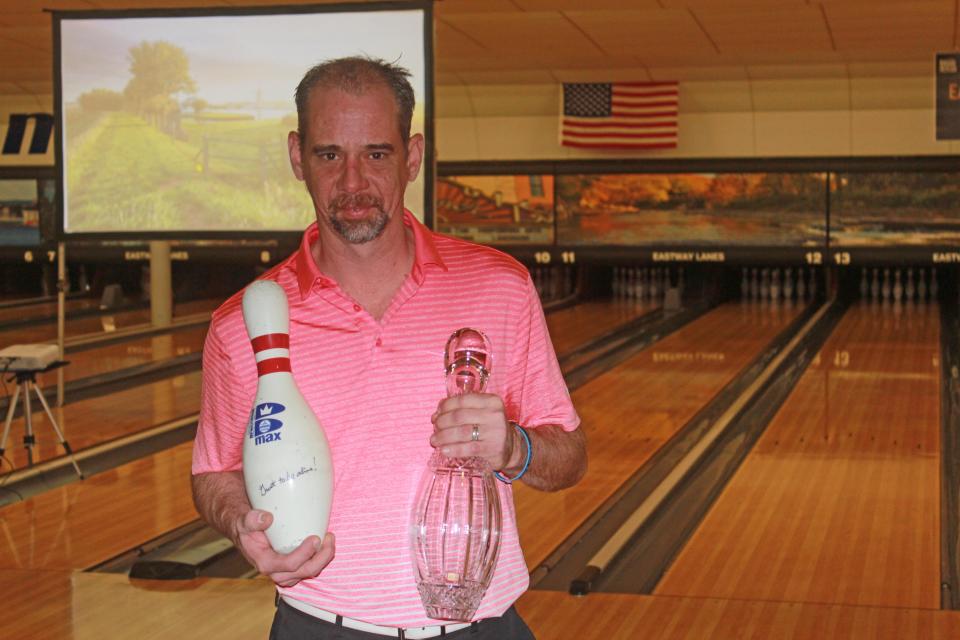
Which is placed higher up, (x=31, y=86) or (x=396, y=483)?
(x=31, y=86)

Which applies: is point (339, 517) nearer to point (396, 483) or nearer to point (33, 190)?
point (396, 483)

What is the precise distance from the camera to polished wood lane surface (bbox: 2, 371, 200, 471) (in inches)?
259

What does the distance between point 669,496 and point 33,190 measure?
32.8 ft

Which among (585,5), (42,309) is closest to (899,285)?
(585,5)

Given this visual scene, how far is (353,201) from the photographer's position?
165cm

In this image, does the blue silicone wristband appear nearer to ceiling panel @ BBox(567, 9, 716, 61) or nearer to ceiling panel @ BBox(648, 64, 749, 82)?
ceiling panel @ BBox(567, 9, 716, 61)

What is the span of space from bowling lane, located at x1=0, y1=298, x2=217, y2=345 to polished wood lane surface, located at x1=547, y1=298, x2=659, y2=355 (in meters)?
3.56

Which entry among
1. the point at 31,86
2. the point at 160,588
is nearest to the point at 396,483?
the point at 160,588

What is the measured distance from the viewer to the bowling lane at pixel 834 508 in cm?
435

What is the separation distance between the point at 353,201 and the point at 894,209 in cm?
1171

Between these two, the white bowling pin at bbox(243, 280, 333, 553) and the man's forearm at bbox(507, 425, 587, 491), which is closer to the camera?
the white bowling pin at bbox(243, 280, 333, 553)

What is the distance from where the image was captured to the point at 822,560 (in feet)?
15.1

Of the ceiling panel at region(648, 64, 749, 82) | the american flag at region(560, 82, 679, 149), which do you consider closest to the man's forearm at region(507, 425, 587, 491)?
the ceiling panel at region(648, 64, 749, 82)

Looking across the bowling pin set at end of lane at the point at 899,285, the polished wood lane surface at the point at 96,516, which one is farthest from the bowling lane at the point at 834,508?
the bowling pin set at end of lane at the point at 899,285
